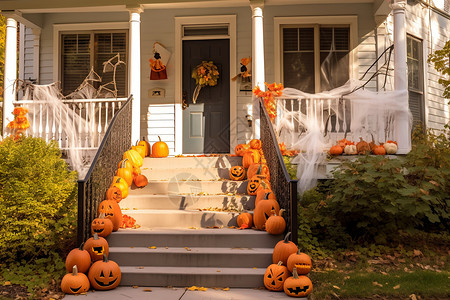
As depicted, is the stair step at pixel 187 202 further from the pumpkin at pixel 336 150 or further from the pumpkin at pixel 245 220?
the pumpkin at pixel 336 150

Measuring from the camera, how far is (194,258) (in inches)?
200

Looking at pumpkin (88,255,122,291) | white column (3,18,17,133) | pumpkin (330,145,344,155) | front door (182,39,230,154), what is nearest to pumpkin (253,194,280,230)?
pumpkin (88,255,122,291)

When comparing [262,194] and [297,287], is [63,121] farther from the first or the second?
[297,287]

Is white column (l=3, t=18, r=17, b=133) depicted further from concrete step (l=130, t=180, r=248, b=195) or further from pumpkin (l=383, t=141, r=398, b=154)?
pumpkin (l=383, t=141, r=398, b=154)

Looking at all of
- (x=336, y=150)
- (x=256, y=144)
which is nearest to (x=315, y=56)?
(x=336, y=150)

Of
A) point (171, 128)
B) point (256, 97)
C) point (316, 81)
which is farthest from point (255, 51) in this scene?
point (171, 128)

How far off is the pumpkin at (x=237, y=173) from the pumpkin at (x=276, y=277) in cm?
245

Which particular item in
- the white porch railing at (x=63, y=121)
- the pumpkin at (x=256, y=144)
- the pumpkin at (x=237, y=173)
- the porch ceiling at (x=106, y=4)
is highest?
the porch ceiling at (x=106, y=4)

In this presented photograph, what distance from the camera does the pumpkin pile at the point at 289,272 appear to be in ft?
14.6

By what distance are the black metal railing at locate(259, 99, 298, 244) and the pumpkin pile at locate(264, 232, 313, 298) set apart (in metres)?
0.28

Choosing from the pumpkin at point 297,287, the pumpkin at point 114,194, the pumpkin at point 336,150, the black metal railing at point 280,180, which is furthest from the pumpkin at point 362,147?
the pumpkin at point 114,194

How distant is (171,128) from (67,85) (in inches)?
101

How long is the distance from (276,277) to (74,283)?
197 centimetres

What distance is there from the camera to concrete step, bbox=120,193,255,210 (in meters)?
6.32
